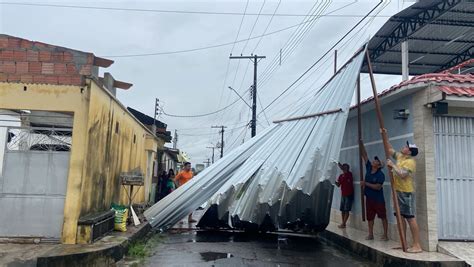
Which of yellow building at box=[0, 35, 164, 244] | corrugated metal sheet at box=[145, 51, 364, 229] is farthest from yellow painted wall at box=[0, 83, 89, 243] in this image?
corrugated metal sheet at box=[145, 51, 364, 229]

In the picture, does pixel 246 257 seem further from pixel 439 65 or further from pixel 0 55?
pixel 439 65

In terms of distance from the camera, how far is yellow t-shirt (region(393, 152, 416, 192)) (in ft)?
23.3

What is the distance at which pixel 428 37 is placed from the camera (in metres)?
16.0

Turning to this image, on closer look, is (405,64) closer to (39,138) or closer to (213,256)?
(213,256)

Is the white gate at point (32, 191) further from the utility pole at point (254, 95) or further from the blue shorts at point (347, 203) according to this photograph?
the utility pole at point (254, 95)

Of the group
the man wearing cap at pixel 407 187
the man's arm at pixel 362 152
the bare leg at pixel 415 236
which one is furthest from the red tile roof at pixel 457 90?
the man's arm at pixel 362 152

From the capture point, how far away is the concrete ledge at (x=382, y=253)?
6328 millimetres

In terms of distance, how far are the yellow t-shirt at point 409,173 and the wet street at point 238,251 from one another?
1.51 metres

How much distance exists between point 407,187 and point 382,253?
4.04ft

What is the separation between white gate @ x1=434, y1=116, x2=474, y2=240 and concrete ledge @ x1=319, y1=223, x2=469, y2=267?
806mm

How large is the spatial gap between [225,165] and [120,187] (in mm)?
3014

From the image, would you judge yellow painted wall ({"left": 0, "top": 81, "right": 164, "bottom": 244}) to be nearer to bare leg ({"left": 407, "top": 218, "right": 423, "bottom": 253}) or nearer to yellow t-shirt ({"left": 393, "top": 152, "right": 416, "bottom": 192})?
yellow t-shirt ({"left": 393, "top": 152, "right": 416, "bottom": 192})

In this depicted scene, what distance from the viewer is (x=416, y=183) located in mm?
7621

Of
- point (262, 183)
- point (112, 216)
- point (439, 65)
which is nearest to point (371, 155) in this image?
point (262, 183)
